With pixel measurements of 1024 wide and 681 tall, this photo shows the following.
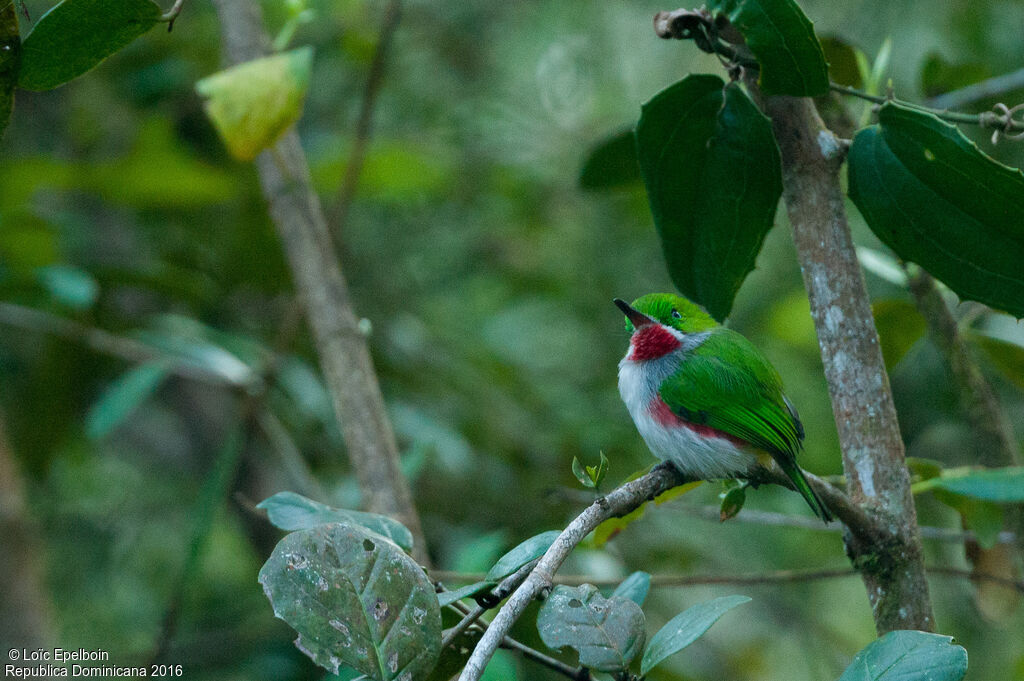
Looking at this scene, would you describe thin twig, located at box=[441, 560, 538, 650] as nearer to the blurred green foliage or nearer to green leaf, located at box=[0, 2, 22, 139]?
green leaf, located at box=[0, 2, 22, 139]

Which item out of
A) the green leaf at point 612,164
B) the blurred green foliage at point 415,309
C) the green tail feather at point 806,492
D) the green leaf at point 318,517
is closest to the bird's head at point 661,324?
the green leaf at point 612,164

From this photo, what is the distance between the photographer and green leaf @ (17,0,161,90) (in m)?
1.21

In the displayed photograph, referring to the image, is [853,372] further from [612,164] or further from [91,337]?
[91,337]

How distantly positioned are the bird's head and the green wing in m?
0.11

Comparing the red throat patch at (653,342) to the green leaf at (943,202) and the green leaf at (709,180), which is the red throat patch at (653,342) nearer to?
the green leaf at (709,180)

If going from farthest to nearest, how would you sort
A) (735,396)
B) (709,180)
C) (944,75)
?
(944,75)
(735,396)
(709,180)

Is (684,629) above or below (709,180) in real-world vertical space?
below

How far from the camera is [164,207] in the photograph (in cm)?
377

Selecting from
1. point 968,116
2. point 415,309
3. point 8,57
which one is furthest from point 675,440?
point 415,309

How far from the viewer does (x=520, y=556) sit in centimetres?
110

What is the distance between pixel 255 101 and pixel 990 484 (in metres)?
1.65


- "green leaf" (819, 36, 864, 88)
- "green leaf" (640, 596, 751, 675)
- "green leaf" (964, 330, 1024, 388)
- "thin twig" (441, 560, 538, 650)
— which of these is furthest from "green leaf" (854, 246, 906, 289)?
"thin twig" (441, 560, 538, 650)

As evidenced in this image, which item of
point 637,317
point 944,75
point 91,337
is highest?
point 944,75

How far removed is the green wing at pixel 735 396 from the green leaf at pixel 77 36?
1.19m
